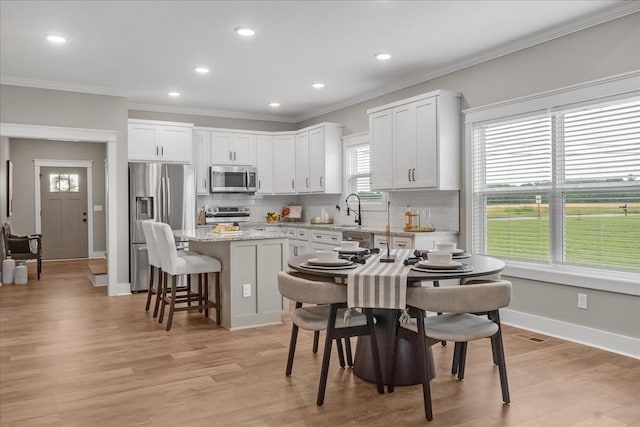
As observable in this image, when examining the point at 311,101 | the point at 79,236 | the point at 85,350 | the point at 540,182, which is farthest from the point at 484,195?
the point at 79,236

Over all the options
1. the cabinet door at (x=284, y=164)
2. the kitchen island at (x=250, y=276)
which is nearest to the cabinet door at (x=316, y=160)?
the cabinet door at (x=284, y=164)

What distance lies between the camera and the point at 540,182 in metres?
4.48

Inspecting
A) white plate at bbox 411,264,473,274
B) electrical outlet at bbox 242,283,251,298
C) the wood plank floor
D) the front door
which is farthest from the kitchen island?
the front door

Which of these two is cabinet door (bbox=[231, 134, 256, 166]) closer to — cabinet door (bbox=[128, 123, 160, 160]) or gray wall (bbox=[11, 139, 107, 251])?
cabinet door (bbox=[128, 123, 160, 160])

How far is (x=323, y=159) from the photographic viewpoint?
7.15 metres

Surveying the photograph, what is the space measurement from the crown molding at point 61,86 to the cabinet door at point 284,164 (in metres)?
2.42

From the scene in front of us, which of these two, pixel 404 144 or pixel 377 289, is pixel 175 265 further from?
pixel 404 144

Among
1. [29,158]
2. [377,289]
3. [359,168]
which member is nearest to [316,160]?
[359,168]

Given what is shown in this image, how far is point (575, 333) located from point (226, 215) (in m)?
5.18

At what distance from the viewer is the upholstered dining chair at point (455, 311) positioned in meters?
2.60

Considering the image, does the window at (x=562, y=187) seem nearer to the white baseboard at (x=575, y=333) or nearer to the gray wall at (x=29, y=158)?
the white baseboard at (x=575, y=333)

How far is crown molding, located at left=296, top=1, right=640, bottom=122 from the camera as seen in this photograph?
374 cm

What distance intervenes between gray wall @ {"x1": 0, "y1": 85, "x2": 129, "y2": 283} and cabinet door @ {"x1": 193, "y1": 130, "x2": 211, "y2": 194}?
1145mm

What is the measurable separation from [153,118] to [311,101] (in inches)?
92.6
